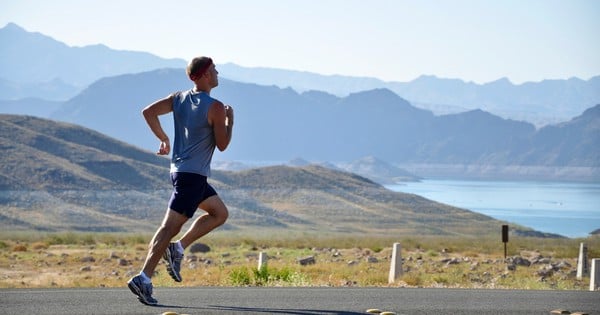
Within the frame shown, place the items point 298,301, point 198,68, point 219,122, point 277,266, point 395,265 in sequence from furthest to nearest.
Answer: point 277,266 → point 395,265 → point 298,301 → point 198,68 → point 219,122

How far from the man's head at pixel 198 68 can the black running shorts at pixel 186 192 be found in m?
0.83

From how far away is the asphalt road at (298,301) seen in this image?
9609 millimetres

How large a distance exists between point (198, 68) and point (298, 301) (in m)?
2.55

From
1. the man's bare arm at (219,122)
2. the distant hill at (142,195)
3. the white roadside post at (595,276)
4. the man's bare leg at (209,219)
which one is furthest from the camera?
the distant hill at (142,195)

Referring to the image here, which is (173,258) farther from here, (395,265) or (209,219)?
(395,265)

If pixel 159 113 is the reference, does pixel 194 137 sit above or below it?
below

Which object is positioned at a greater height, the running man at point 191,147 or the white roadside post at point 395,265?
the running man at point 191,147

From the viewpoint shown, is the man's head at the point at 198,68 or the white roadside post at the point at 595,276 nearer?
the man's head at the point at 198,68

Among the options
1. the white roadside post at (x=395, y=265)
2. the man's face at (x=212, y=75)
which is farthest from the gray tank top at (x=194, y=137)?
the white roadside post at (x=395, y=265)

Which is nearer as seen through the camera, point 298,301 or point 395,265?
point 298,301

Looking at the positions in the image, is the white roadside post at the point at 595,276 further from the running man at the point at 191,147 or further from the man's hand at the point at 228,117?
the man's hand at the point at 228,117

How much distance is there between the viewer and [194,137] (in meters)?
9.35

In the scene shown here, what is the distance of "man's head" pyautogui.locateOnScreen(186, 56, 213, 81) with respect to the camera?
939 cm

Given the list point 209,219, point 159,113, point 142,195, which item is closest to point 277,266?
point 209,219
